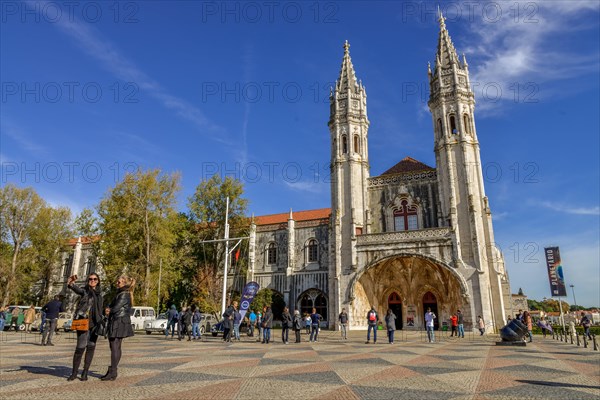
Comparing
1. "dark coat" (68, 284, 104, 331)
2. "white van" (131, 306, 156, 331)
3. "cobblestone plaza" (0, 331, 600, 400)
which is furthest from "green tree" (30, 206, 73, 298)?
"dark coat" (68, 284, 104, 331)

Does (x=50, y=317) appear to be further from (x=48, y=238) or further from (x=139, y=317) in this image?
(x=48, y=238)

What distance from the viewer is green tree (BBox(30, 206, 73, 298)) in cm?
3928

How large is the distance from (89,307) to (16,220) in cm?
3857

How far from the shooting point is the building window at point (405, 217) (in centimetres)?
3188

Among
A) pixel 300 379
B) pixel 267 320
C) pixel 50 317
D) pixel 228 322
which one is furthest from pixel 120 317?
pixel 228 322

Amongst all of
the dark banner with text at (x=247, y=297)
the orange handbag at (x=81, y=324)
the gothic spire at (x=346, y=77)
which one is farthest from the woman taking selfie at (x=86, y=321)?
the gothic spire at (x=346, y=77)

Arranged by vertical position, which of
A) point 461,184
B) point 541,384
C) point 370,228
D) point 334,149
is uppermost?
point 334,149

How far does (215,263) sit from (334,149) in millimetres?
14907

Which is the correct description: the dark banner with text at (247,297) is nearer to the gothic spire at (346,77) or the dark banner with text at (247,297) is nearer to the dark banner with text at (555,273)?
the dark banner with text at (555,273)

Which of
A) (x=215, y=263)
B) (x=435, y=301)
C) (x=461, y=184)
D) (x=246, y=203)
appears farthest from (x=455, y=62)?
(x=215, y=263)

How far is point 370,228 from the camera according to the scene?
32.0m

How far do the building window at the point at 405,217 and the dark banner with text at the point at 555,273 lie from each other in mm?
8993

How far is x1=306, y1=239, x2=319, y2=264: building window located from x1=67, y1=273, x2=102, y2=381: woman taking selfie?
92.9 feet

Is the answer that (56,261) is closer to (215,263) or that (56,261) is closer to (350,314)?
(215,263)
